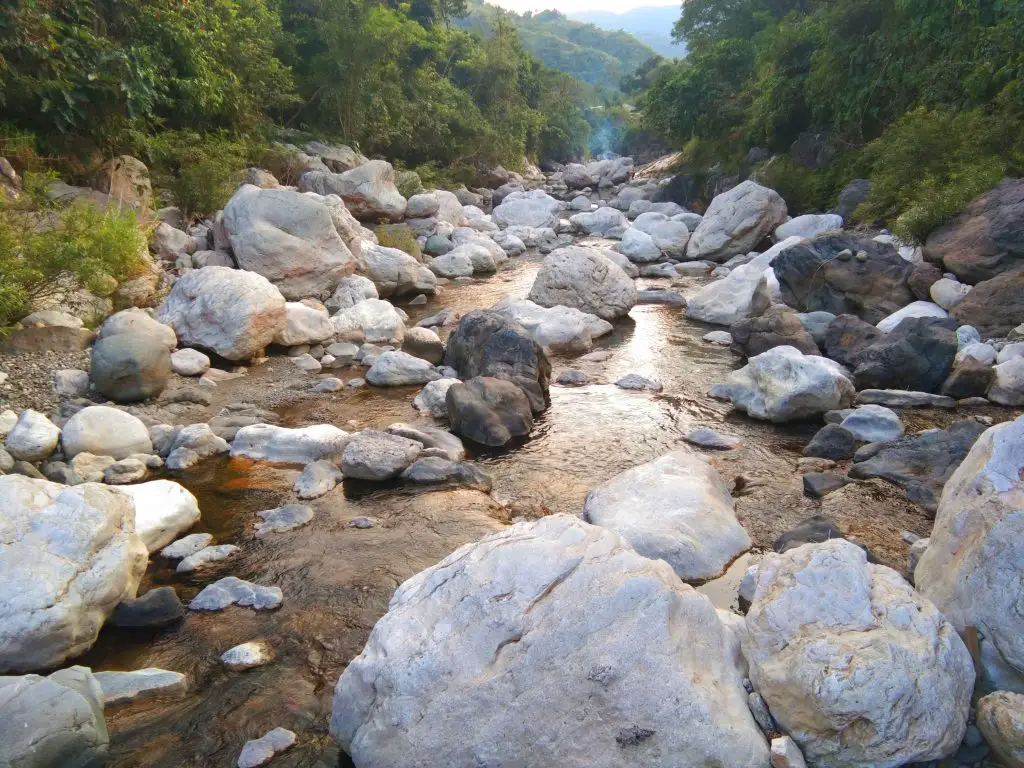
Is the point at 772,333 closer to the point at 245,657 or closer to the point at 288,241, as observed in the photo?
the point at 288,241

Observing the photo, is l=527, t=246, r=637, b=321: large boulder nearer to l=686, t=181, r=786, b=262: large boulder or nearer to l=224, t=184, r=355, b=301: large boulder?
l=224, t=184, r=355, b=301: large boulder

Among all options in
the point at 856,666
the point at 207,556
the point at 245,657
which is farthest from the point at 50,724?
the point at 856,666

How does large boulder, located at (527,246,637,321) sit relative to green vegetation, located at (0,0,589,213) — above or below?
below

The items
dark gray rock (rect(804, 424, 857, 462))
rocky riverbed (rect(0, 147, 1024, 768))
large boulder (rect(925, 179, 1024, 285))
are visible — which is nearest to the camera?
rocky riverbed (rect(0, 147, 1024, 768))

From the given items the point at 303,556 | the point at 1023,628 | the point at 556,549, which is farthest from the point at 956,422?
the point at 303,556

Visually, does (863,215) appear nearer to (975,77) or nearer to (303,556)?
(975,77)

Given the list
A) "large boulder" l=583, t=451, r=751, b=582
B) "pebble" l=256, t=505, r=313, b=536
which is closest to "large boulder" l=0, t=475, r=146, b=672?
"pebble" l=256, t=505, r=313, b=536

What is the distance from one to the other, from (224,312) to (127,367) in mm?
1925

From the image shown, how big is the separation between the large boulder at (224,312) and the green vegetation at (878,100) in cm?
1062

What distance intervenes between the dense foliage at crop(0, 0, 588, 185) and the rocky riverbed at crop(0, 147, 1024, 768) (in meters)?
3.23

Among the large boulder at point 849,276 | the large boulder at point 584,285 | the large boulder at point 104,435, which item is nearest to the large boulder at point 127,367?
the large boulder at point 104,435

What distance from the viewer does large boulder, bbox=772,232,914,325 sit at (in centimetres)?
1217

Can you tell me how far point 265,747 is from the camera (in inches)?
152

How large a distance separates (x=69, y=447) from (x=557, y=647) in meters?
5.49
